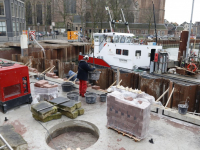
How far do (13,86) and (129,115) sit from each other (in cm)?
448

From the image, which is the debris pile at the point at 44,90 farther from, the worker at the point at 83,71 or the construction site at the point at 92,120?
the worker at the point at 83,71

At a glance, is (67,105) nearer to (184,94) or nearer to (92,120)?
A: (92,120)

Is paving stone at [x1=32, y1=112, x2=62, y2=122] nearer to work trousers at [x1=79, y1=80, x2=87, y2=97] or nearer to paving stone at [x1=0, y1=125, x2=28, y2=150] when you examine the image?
paving stone at [x1=0, y1=125, x2=28, y2=150]

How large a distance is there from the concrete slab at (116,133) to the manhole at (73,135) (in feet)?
0.61

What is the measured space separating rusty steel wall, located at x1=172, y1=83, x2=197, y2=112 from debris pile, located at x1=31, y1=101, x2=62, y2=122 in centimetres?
506

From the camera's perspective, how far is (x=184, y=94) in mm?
7934

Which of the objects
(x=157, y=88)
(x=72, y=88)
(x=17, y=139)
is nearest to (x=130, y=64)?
(x=157, y=88)

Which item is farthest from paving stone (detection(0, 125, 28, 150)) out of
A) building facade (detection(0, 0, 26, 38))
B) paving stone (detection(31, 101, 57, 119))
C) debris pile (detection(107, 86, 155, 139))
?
building facade (detection(0, 0, 26, 38))

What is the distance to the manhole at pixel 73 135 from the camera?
5272 millimetres

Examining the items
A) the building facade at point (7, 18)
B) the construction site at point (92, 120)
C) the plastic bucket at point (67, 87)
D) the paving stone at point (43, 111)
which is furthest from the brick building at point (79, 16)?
the paving stone at point (43, 111)

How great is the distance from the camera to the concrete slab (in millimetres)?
4816

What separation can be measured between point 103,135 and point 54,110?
→ 1862 millimetres

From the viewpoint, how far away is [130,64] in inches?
533

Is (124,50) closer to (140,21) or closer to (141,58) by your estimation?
(141,58)
